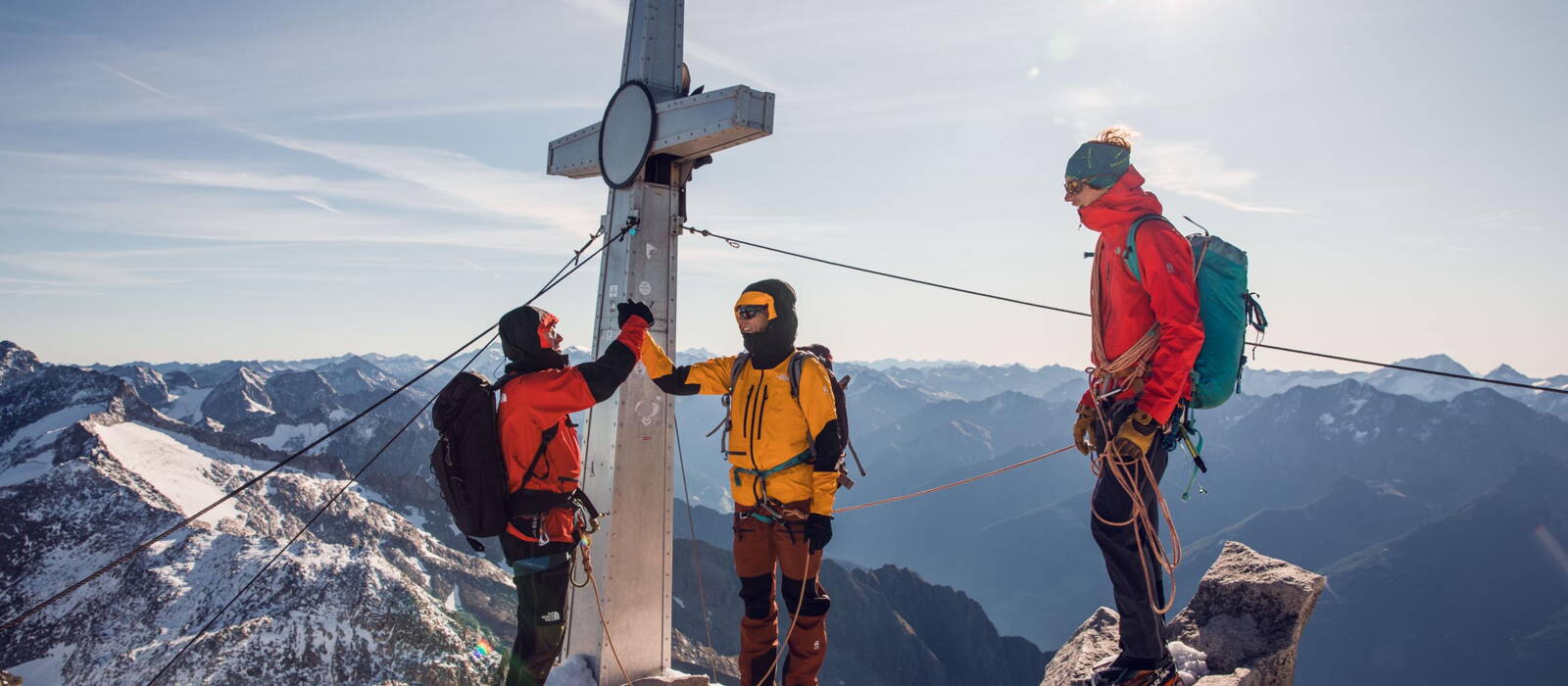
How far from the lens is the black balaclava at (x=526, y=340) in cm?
670

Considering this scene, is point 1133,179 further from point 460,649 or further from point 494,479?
point 460,649

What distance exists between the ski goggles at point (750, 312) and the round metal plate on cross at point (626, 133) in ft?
10.3

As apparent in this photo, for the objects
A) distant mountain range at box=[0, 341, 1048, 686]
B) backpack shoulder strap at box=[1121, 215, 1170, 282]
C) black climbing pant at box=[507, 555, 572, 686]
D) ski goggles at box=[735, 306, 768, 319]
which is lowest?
distant mountain range at box=[0, 341, 1048, 686]

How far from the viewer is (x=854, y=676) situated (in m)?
174

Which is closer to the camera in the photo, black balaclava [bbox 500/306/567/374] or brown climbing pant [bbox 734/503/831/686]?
black balaclava [bbox 500/306/567/374]

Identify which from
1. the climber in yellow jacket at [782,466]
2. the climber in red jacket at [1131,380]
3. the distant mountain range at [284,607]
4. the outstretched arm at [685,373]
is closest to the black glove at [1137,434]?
the climber in red jacket at [1131,380]

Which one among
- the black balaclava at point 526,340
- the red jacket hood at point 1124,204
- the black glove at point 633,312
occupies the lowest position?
the black balaclava at point 526,340

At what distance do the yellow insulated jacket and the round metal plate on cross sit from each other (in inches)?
132

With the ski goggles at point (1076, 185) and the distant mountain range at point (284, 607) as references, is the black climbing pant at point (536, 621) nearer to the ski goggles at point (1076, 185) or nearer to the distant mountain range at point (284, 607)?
the ski goggles at point (1076, 185)

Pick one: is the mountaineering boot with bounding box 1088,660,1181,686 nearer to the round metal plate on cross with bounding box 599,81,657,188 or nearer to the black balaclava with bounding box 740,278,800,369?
the black balaclava with bounding box 740,278,800,369

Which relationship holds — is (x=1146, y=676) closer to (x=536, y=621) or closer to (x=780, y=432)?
(x=780, y=432)

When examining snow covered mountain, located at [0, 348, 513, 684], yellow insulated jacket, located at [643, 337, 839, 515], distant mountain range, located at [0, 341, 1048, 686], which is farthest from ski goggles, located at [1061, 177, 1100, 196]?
distant mountain range, located at [0, 341, 1048, 686]

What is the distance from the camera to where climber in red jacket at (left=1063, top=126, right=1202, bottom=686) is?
523 cm

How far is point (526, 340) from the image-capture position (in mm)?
6699
